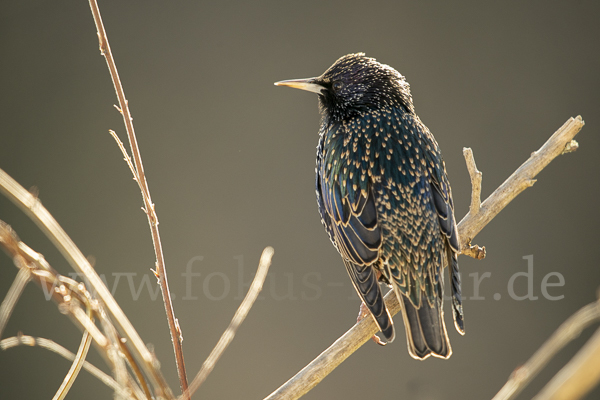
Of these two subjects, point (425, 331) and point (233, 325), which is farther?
point (425, 331)

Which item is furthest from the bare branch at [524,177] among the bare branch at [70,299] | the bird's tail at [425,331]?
the bare branch at [70,299]

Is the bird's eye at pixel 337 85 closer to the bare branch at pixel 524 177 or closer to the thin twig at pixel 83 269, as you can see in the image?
the bare branch at pixel 524 177

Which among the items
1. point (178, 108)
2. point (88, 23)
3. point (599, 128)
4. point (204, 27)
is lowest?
point (599, 128)

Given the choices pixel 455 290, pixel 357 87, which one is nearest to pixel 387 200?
pixel 455 290

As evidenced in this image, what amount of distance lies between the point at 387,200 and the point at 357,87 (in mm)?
453

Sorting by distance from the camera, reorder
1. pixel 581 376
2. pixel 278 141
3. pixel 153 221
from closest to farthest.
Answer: pixel 581 376, pixel 153 221, pixel 278 141

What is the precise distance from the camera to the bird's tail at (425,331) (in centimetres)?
145

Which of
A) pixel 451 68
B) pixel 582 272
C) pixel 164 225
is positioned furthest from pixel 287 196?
pixel 582 272

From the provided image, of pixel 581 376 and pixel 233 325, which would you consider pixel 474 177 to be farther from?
pixel 581 376

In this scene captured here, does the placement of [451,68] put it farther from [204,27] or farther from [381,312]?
[381,312]

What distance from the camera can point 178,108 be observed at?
319cm

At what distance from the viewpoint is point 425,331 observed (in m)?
1.47

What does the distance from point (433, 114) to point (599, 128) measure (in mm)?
944

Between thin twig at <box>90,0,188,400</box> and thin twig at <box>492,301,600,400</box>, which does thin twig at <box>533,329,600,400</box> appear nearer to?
thin twig at <box>492,301,600,400</box>
